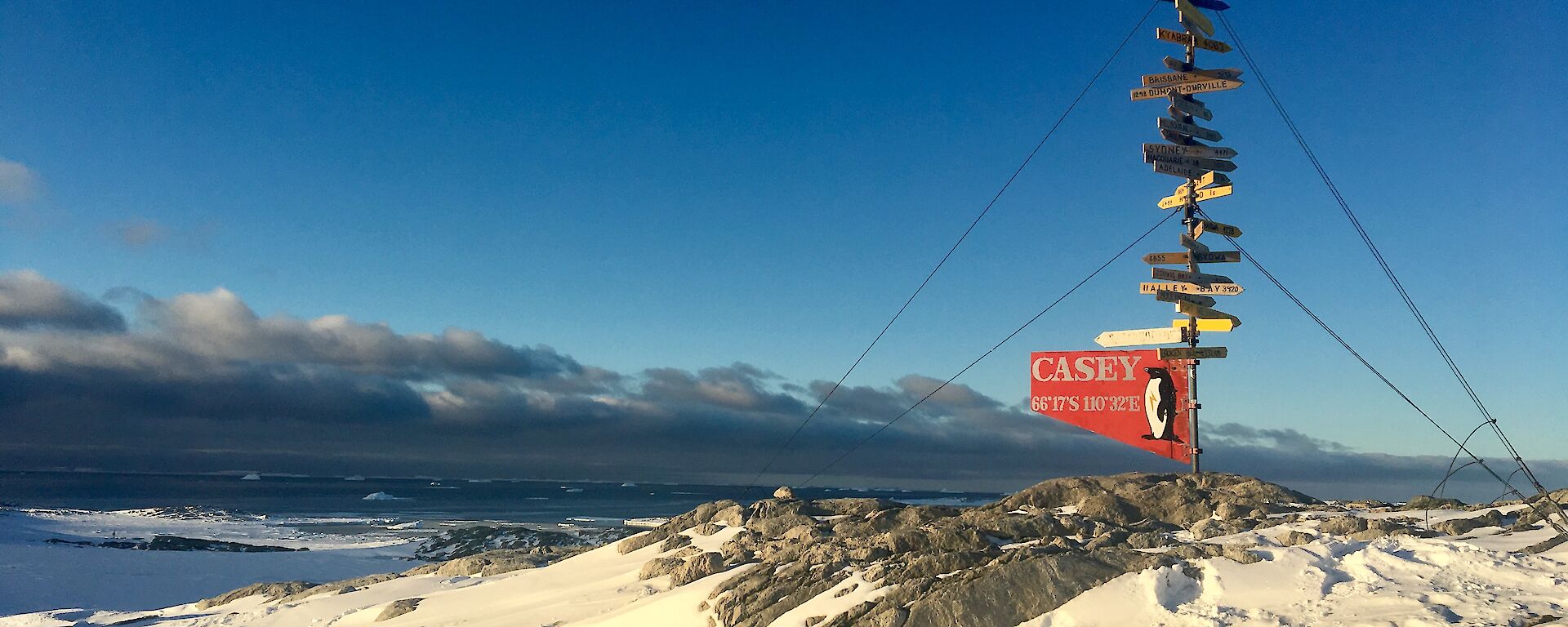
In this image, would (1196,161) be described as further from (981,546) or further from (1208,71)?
(981,546)

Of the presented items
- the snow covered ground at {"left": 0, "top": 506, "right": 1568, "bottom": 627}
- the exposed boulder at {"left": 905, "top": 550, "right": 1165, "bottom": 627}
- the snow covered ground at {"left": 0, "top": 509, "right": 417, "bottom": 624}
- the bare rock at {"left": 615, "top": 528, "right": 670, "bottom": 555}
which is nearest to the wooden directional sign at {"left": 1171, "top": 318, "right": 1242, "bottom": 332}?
the snow covered ground at {"left": 0, "top": 506, "right": 1568, "bottom": 627}

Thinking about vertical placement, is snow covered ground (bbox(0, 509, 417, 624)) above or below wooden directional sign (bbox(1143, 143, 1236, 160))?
below

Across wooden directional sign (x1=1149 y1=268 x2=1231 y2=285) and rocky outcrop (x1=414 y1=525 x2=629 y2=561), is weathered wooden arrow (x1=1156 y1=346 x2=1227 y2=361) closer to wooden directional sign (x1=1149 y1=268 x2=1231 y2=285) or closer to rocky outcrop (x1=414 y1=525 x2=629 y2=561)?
wooden directional sign (x1=1149 y1=268 x2=1231 y2=285)

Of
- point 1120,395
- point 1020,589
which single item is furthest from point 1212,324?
point 1020,589

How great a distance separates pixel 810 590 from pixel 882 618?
1.75m

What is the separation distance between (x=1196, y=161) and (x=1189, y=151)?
0.21 meters

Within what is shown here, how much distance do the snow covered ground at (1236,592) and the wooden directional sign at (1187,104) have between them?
7.18 m

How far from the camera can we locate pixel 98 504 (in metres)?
91.2

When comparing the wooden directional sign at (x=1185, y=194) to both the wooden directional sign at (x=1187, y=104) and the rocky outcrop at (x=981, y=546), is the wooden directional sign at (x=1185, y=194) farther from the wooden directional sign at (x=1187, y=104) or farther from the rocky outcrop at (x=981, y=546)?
the rocky outcrop at (x=981, y=546)

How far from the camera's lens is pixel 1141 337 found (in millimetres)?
15461

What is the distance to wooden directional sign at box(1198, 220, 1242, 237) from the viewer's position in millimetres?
15406

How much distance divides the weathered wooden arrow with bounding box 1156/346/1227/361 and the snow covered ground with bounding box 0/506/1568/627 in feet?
10.6

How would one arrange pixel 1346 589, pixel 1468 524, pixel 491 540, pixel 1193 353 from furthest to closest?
1. pixel 491 540
2. pixel 1193 353
3. pixel 1468 524
4. pixel 1346 589

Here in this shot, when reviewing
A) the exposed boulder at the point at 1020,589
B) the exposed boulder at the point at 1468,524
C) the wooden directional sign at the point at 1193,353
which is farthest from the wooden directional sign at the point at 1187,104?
the exposed boulder at the point at 1020,589
